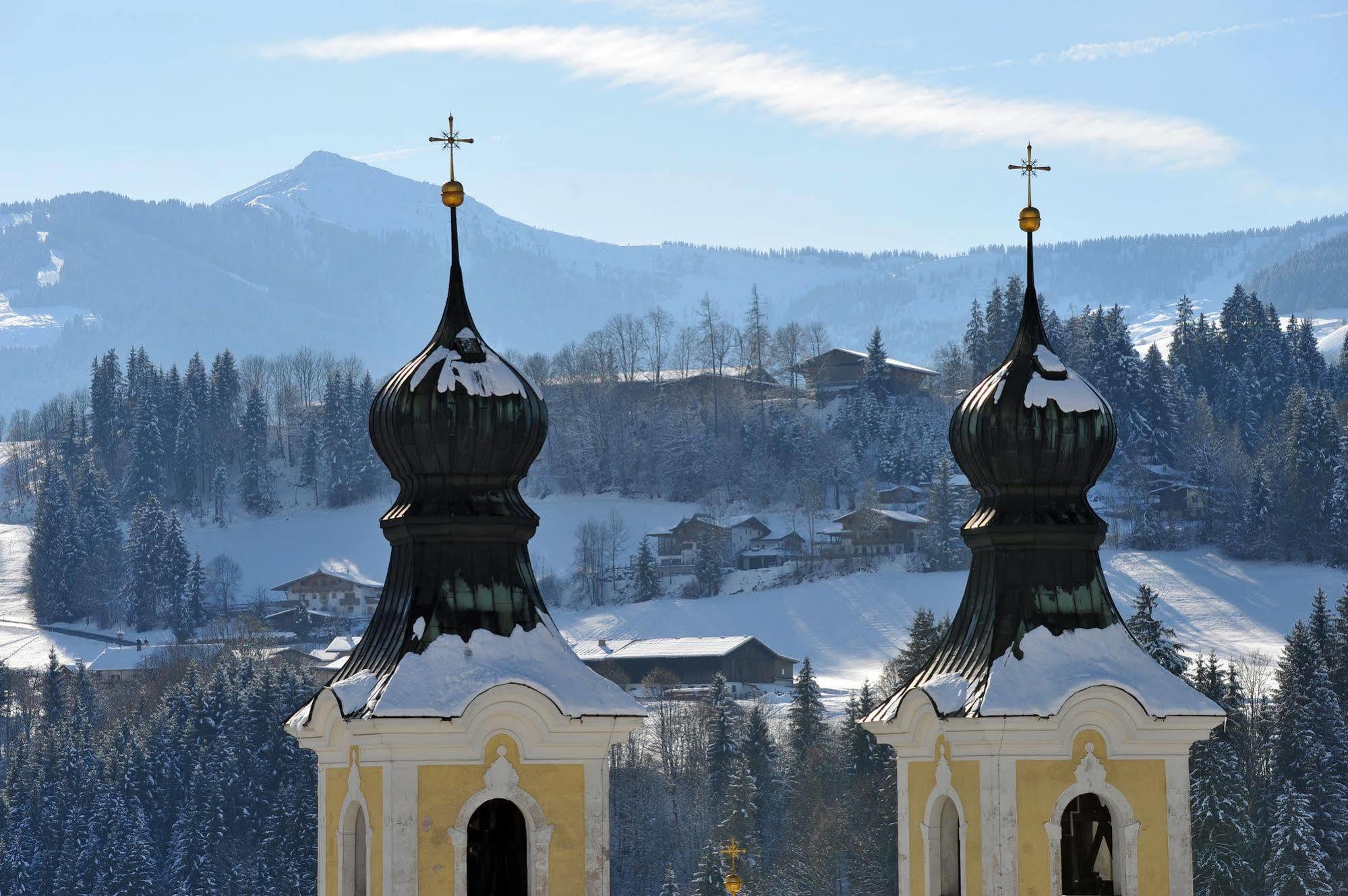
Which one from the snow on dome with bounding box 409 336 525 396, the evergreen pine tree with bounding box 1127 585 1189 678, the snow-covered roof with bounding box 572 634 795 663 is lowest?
the snow-covered roof with bounding box 572 634 795 663

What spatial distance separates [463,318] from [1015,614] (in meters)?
7.05

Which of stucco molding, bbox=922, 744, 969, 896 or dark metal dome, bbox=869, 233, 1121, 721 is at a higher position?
dark metal dome, bbox=869, 233, 1121, 721

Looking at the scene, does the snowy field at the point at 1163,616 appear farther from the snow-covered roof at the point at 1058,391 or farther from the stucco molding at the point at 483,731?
the stucco molding at the point at 483,731

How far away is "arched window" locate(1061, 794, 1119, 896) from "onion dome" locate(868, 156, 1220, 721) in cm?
116

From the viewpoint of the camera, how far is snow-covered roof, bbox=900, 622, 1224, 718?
3156 centimetres

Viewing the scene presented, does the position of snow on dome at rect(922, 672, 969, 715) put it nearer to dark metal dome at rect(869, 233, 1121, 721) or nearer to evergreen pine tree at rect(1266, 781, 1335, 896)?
dark metal dome at rect(869, 233, 1121, 721)

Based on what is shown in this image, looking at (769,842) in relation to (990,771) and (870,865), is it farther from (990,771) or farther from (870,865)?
(990,771)

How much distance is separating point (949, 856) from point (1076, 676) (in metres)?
2.41

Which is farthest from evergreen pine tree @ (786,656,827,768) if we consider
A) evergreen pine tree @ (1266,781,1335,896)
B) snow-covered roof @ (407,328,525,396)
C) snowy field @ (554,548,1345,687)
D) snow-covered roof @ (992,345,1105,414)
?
snow-covered roof @ (407,328,525,396)

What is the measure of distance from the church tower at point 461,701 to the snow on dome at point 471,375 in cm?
2

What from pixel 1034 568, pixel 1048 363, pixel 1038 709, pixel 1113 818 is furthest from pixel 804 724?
pixel 1038 709

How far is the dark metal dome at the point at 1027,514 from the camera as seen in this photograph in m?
32.8

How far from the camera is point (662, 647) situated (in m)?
181

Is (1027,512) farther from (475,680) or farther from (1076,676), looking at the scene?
(475,680)
